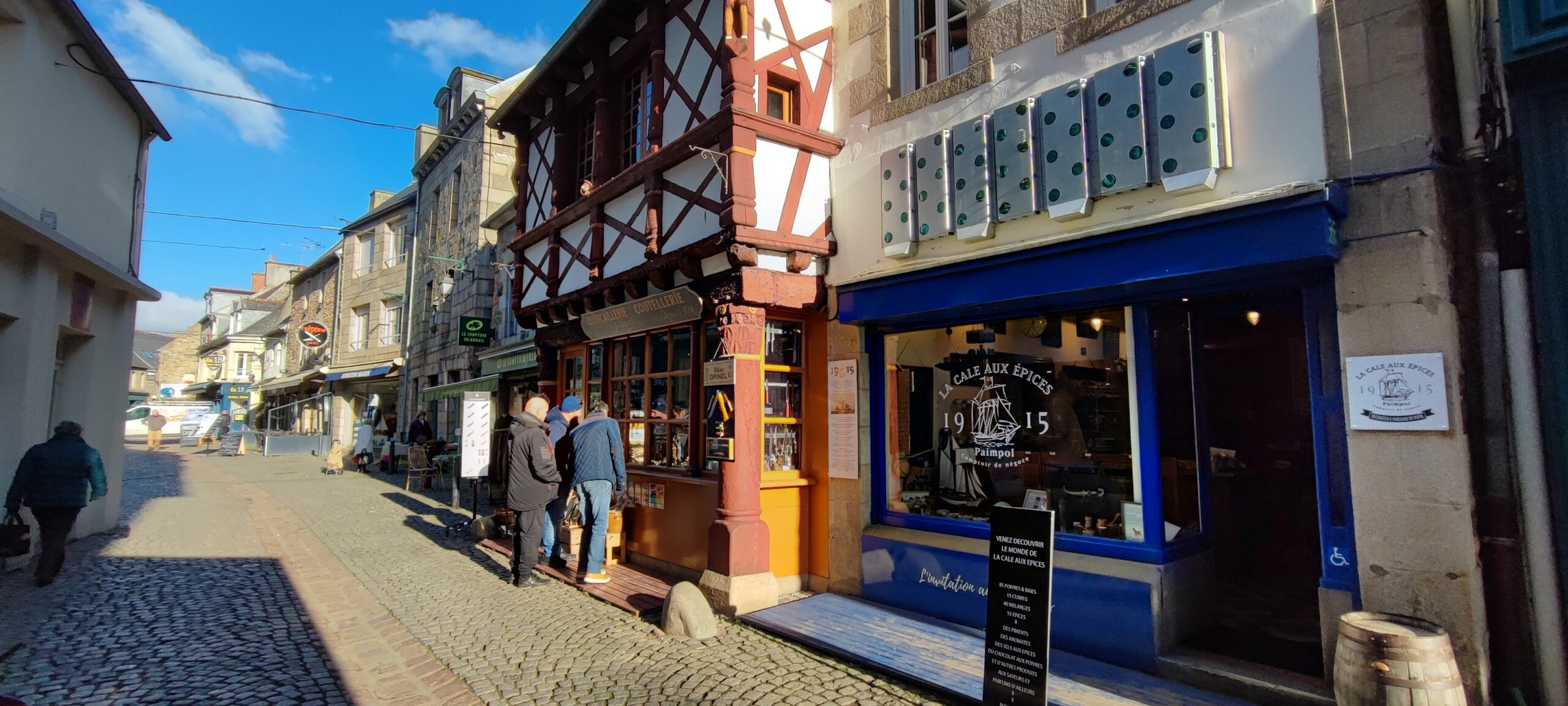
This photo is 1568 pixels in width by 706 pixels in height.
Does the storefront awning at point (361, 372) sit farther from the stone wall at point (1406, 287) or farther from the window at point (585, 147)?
the stone wall at point (1406, 287)

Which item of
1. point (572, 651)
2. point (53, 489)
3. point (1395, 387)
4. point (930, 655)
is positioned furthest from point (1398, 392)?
point (53, 489)

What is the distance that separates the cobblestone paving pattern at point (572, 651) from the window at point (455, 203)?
12.4m

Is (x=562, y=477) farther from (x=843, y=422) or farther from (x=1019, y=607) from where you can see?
(x=1019, y=607)

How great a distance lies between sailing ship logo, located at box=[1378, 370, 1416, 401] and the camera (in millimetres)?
3484

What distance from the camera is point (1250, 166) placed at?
4000 millimetres

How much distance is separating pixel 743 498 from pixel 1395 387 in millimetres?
4187

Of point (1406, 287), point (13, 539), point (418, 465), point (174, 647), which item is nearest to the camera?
point (1406, 287)

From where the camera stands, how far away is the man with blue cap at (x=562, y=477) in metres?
7.31

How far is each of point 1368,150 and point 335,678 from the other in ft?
21.1

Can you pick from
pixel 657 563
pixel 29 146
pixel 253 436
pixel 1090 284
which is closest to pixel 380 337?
pixel 253 436

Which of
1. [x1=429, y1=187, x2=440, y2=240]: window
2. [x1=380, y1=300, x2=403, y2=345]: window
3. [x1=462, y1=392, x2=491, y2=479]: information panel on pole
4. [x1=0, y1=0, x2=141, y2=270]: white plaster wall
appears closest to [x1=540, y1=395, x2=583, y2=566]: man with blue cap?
[x1=462, y1=392, x2=491, y2=479]: information panel on pole

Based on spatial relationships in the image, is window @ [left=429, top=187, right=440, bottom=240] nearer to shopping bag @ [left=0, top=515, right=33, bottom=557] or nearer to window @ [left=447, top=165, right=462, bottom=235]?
window @ [left=447, top=165, right=462, bottom=235]

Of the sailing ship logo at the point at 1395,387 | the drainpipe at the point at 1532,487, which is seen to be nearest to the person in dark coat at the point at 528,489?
the sailing ship logo at the point at 1395,387

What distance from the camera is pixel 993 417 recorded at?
17.9ft
